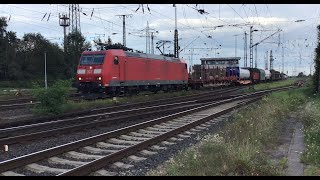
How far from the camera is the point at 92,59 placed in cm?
2928

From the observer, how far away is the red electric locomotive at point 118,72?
92.9 ft

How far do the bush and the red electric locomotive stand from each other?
644 centimetres

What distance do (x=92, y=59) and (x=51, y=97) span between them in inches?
346

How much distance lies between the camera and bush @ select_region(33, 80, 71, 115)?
20.6 meters

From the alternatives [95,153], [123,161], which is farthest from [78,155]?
[123,161]

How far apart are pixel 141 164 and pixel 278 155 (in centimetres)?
297

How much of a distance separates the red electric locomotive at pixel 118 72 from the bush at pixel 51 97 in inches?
254

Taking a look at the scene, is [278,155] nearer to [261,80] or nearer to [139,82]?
[139,82]

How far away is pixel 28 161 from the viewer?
9055 mm

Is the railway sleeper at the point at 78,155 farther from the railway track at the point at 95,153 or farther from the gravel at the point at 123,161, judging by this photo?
the gravel at the point at 123,161

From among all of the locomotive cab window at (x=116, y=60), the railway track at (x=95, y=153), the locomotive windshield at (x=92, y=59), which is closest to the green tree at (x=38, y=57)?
the locomotive windshield at (x=92, y=59)

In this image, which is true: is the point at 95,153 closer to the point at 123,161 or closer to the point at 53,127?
the point at 123,161
